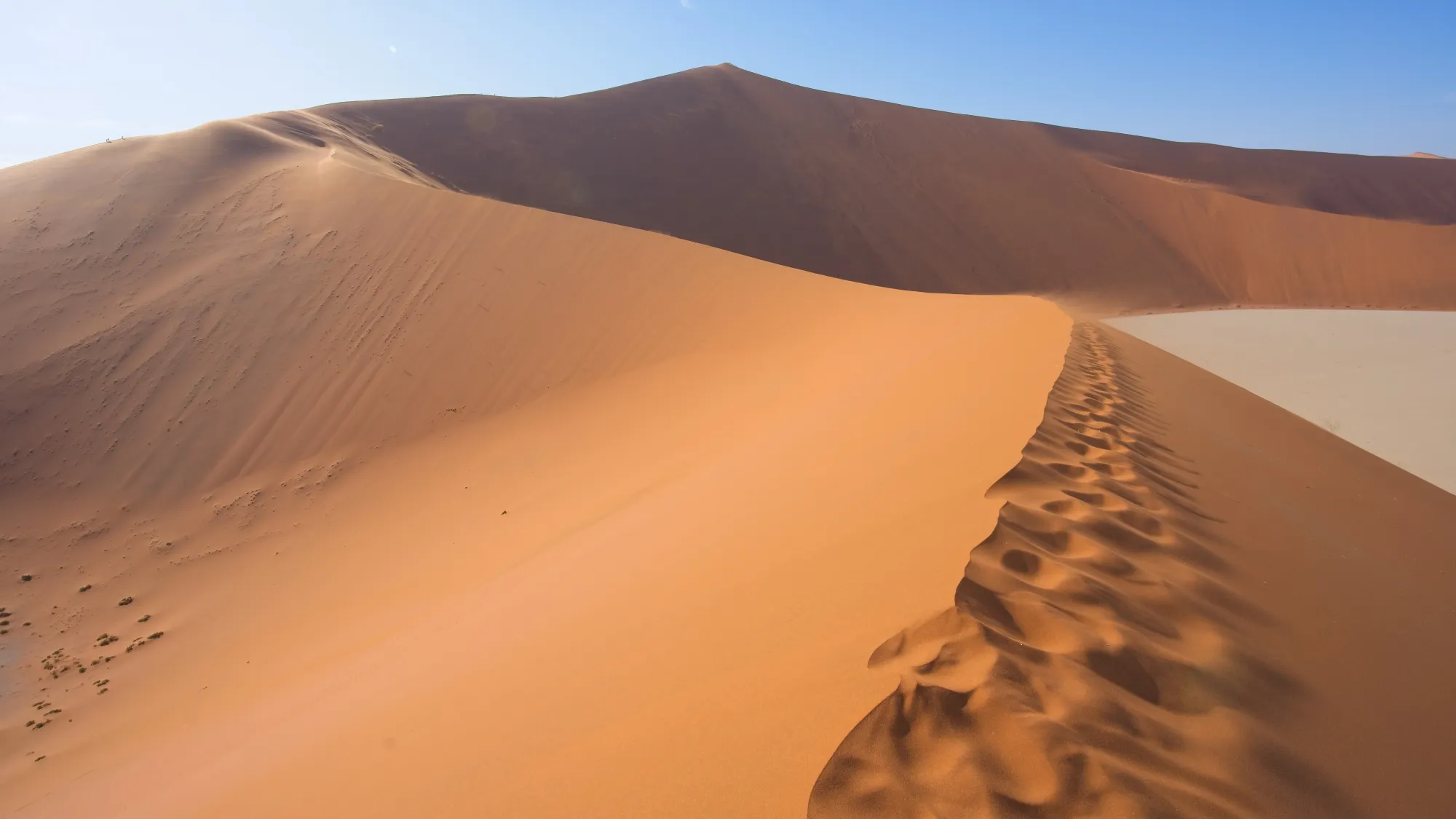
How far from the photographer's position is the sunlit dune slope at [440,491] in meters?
2.09

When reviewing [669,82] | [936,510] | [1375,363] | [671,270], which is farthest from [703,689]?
[669,82]

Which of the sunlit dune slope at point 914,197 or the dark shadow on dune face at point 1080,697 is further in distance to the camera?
the sunlit dune slope at point 914,197

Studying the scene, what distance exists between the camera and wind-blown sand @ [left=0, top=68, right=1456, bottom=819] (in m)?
1.71

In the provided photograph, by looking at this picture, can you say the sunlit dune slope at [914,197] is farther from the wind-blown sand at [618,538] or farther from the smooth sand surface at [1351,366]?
the wind-blown sand at [618,538]

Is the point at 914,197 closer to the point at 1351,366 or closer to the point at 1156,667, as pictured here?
the point at 1351,366

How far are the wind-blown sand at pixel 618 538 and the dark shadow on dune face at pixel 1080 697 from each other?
1 centimetres

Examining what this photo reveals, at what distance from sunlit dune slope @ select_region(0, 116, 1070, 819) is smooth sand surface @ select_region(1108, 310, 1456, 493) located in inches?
120

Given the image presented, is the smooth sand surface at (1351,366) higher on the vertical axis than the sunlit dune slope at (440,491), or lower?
lower

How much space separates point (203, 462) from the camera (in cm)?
776

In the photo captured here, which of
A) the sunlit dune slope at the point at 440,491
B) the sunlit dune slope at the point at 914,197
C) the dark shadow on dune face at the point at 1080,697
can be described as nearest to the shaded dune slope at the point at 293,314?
the sunlit dune slope at the point at 440,491

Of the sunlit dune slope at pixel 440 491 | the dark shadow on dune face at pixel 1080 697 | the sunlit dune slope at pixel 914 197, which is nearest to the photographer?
the dark shadow on dune face at pixel 1080 697

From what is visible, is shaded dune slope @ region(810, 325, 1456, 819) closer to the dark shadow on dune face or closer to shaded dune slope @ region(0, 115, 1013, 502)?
the dark shadow on dune face

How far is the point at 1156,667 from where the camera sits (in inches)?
74.9

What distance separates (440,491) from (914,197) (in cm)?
2259
